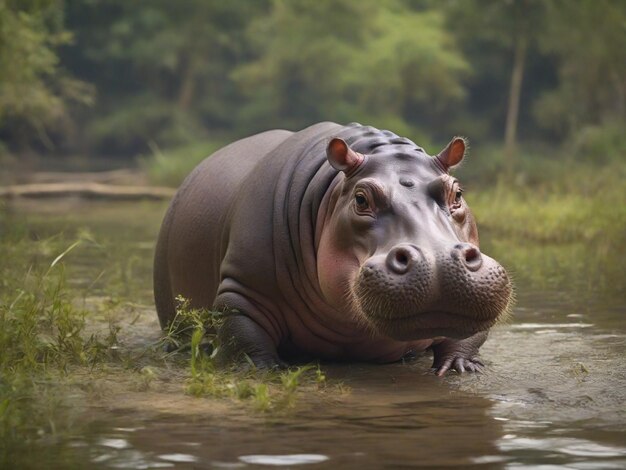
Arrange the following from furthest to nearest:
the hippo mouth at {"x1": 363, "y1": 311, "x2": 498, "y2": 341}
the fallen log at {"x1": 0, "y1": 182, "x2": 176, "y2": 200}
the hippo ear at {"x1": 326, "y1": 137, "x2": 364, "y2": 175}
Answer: the fallen log at {"x1": 0, "y1": 182, "x2": 176, "y2": 200} < the hippo ear at {"x1": 326, "y1": 137, "x2": 364, "y2": 175} < the hippo mouth at {"x1": 363, "y1": 311, "x2": 498, "y2": 341}

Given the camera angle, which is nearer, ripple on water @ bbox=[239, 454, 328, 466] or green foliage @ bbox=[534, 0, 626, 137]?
ripple on water @ bbox=[239, 454, 328, 466]

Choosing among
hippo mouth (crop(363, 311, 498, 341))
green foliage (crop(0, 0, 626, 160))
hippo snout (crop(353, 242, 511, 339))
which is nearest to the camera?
hippo snout (crop(353, 242, 511, 339))

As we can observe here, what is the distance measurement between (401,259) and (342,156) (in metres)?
0.70

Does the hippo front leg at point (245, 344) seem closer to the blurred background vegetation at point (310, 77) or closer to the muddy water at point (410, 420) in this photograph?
the muddy water at point (410, 420)

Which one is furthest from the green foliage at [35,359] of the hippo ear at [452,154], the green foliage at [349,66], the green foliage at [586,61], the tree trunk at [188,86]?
the tree trunk at [188,86]

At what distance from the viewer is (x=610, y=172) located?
1468 cm

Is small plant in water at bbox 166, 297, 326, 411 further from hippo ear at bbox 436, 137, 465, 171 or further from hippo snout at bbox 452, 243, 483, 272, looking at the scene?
hippo ear at bbox 436, 137, 465, 171

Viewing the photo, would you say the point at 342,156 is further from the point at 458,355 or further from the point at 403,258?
the point at 458,355

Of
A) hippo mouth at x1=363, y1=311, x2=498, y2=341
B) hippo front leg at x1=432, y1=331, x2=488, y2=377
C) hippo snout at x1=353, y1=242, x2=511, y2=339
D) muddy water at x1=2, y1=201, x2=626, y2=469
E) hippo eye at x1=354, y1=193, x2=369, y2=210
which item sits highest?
hippo eye at x1=354, y1=193, x2=369, y2=210

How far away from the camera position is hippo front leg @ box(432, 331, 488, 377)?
16.7ft

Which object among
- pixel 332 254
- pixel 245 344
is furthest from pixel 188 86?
pixel 332 254

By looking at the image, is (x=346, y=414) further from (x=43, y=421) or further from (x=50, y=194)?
(x=50, y=194)

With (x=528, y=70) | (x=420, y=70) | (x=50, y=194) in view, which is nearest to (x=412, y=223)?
(x=50, y=194)

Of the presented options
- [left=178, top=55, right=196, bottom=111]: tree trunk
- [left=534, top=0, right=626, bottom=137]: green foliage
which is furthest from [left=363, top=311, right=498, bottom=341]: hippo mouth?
[left=178, top=55, right=196, bottom=111]: tree trunk
